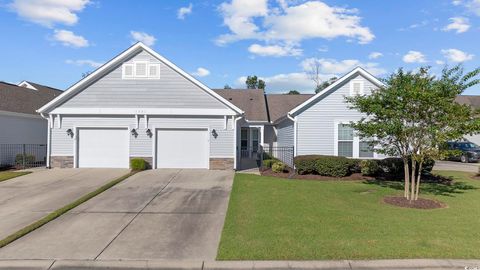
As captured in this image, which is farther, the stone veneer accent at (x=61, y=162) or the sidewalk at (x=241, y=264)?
the stone veneer accent at (x=61, y=162)

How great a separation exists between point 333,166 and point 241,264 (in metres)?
11.0

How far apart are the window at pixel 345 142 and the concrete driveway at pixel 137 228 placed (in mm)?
8093

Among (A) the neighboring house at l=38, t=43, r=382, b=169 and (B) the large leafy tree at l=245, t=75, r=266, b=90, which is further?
(B) the large leafy tree at l=245, t=75, r=266, b=90

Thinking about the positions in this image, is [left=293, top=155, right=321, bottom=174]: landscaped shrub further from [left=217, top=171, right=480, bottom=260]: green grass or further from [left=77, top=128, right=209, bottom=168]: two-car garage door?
[left=77, top=128, right=209, bottom=168]: two-car garage door

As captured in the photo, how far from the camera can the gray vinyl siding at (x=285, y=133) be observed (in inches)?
797

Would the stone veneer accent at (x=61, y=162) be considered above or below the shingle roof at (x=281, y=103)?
below

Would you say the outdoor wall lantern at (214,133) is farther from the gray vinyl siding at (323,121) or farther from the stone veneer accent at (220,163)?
the gray vinyl siding at (323,121)

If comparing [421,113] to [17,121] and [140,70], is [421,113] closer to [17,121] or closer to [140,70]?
[140,70]

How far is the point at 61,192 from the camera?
12.1 m

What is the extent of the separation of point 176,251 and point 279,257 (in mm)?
1787

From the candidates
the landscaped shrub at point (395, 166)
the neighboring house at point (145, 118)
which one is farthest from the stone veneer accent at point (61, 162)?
the landscaped shrub at point (395, 166)

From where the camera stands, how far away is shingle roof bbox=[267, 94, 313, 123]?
29.3 m

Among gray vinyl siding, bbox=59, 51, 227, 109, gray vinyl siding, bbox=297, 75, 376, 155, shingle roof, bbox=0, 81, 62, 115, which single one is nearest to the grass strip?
gray vinyl siding, bbox=59, 51, 227, 109

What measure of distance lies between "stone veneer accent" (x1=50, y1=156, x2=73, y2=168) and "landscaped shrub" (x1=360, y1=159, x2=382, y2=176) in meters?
13.6
